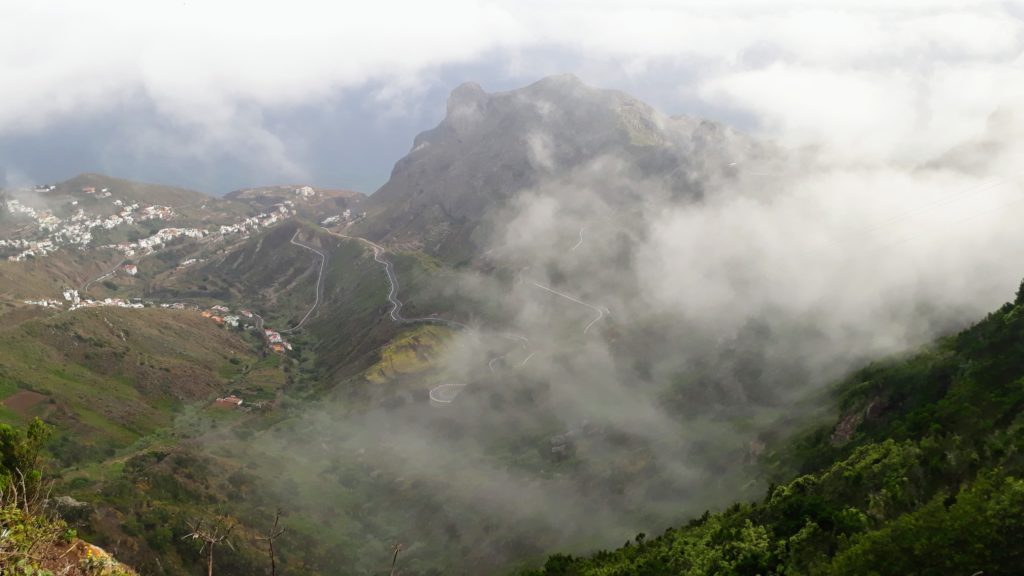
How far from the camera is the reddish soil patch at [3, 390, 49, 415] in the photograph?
128500mm

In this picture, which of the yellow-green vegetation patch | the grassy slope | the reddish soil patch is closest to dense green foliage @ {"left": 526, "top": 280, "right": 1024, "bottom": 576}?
the yellow-green vegetation patch

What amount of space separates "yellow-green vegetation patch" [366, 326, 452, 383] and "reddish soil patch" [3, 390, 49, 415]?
70951 millimetres

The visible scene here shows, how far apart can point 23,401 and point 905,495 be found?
15212 cm

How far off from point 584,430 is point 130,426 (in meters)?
99.5

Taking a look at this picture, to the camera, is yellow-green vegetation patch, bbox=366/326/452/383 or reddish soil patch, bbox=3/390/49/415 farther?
yellow-green vegetation patch, bbox=366/326/452/383

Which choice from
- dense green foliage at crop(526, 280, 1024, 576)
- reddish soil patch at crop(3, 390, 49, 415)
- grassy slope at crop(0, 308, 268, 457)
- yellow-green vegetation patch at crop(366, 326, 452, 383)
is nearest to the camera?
dense green foliage at crop(526, 280, 1024, 576)

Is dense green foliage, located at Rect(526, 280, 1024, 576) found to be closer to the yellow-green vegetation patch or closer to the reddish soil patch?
the yellow-green vegetation patch

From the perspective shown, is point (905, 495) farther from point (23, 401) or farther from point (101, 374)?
point (101, 374)

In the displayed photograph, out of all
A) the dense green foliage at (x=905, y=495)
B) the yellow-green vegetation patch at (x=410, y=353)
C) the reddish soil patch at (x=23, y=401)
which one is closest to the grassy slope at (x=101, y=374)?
the reddish soil patch at (x=23, y=401)

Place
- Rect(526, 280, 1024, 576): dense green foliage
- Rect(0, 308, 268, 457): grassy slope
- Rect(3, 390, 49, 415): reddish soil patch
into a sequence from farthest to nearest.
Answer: Rect(0, 308, 268, 457): grassy slope
Rect(3, 390, 49, 415): reddish soil patch
Rect(526, 280, 1024, 576): dense green foliage

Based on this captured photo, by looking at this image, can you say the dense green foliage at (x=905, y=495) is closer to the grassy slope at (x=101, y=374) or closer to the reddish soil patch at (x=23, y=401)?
the grassy slope at (x=101, y=374)

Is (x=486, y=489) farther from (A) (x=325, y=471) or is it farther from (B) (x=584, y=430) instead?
(A) (x=325, y=471)

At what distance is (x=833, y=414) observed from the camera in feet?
306

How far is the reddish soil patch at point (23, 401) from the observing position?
422ft
